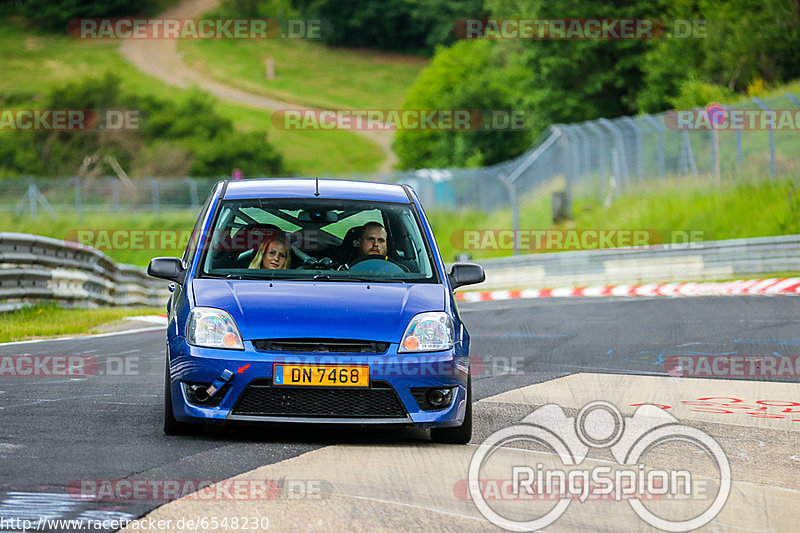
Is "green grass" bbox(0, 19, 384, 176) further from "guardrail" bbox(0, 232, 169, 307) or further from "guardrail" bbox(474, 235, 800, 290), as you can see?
"guardrail" bbox(0, 232, 169, 307)

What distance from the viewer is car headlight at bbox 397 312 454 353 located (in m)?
7.49

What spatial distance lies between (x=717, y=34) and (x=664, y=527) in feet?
146

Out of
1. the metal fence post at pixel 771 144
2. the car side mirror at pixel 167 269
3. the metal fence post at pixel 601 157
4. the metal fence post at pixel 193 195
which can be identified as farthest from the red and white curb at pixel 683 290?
the metal fence post at pixel 193 195

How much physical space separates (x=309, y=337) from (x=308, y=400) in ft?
1.14

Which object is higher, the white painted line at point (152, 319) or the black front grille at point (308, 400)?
the white painted line at point (152, 319)

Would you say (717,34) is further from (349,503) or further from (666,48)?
(349,503)

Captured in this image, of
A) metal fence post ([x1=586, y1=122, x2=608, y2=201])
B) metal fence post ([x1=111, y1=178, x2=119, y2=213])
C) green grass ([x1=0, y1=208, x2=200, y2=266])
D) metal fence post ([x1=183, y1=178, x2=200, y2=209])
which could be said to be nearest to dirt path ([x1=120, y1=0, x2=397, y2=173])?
metal fence post ([x1=183, y1=178, x2=200, y2=209])

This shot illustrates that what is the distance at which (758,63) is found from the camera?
44875mm

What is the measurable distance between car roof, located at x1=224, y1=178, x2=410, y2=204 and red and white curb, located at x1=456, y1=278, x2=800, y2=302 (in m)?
12.8

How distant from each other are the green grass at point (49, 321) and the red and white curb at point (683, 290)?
27.1 feet

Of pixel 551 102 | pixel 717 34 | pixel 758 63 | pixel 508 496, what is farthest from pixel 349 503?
pixel 551 102

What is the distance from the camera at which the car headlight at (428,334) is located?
24.6ft

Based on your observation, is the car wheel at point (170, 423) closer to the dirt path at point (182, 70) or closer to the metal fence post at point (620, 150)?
the metal fence post at point (620, 150)

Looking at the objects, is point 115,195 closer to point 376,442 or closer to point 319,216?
point 319,216
